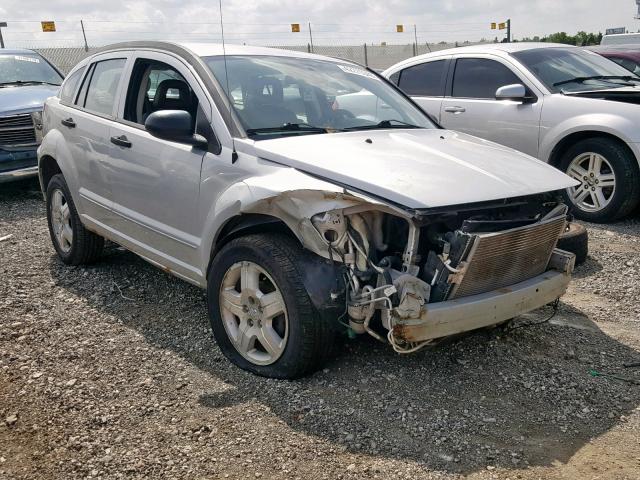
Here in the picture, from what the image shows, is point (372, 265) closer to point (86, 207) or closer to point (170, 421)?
point (170, 421)

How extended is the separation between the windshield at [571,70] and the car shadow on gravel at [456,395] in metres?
3.56

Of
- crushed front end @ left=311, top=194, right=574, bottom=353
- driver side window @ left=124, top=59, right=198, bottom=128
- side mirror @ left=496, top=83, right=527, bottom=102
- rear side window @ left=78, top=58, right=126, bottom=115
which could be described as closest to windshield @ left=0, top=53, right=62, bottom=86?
rear side window @ left=78, top=58, right=126, bottom=115

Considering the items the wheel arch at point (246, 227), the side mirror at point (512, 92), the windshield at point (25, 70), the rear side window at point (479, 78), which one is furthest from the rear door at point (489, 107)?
the windshield at point (25, 70)

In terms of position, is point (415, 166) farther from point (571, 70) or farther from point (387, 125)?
point (571, 70)

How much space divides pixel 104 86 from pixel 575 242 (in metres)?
3.82

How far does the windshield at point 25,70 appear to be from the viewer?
9.87 metres

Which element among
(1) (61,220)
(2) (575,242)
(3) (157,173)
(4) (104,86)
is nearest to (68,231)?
(1) (61,220)

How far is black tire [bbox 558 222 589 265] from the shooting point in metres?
5.08

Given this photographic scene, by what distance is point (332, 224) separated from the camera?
127 inches

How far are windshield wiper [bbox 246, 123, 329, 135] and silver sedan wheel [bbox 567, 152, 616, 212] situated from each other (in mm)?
3431

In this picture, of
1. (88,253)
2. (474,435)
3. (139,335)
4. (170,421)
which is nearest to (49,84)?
(88,253)

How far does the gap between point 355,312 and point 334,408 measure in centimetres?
51

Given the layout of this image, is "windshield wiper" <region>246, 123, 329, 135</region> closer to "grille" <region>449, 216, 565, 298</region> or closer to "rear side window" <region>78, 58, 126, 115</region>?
"grille" <region>449, 216, 565, 298</region>

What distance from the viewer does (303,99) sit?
168 inches
